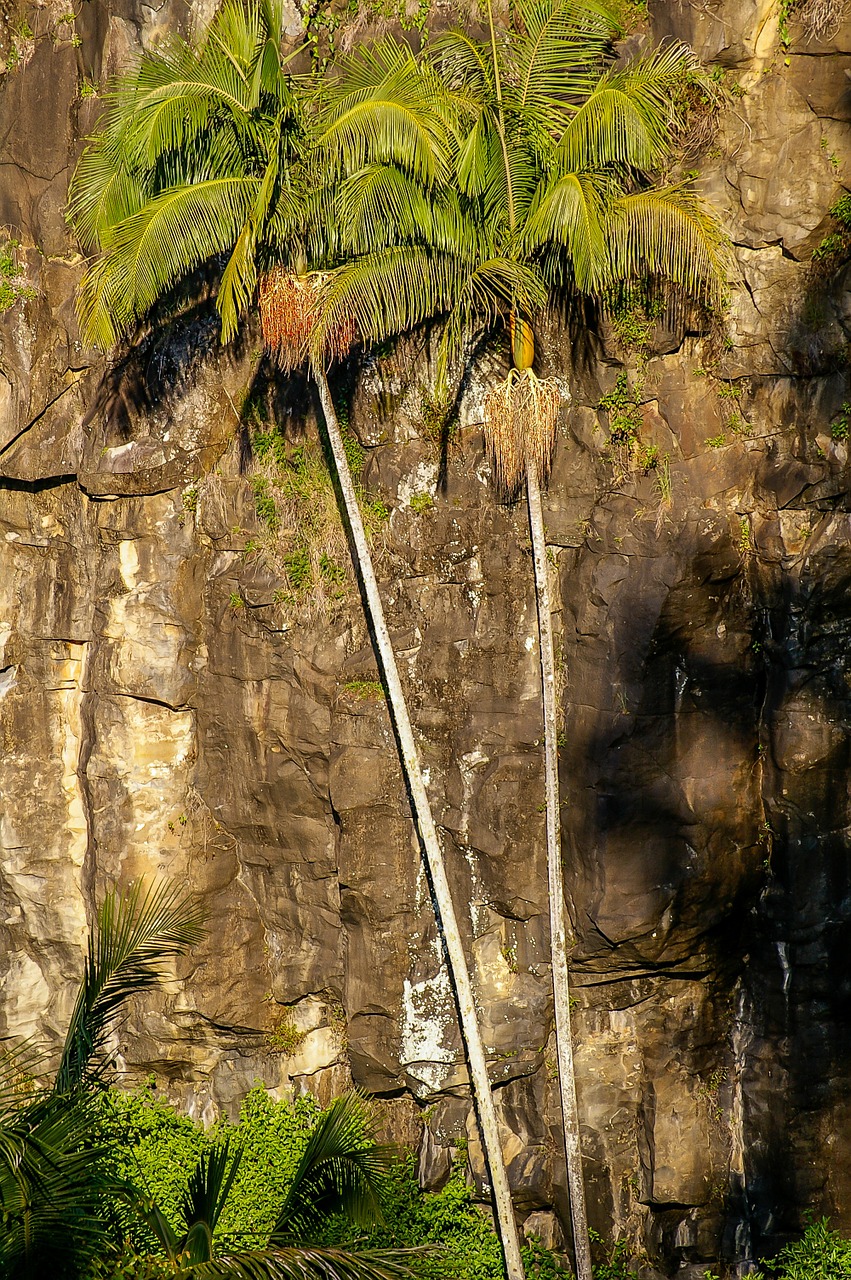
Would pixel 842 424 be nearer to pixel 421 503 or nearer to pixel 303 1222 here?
pixel 421 503

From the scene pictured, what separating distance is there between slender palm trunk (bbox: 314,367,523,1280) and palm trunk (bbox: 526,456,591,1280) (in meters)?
0.57

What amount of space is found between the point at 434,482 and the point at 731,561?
2.93 metres

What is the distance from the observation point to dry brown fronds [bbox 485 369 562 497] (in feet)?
31.0

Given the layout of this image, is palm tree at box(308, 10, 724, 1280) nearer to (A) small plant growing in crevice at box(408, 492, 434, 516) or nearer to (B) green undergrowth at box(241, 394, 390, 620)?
(A) small plant growing in crevice at box(408, 492, 434, 516)

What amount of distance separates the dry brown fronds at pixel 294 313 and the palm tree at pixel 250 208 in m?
0.01

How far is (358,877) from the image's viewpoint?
36.3ft

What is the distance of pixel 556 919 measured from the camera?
9.84m

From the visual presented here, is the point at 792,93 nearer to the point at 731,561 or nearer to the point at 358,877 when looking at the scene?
the point at 731,561

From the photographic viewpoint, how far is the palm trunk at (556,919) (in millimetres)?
9641

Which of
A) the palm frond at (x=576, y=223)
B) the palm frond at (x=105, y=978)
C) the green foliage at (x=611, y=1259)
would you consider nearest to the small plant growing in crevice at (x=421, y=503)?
the palm frond at (x=576, y=223)

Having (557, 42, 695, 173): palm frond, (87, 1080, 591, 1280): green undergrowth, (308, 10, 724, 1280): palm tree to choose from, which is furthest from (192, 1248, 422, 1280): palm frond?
(557, 42, 695, 173): palm frond

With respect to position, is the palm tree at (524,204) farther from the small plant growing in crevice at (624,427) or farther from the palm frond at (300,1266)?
the palm frond at (300,1266)

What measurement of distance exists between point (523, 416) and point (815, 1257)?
7765mm

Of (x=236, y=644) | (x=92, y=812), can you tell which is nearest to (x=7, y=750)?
(x=92, y=812)
